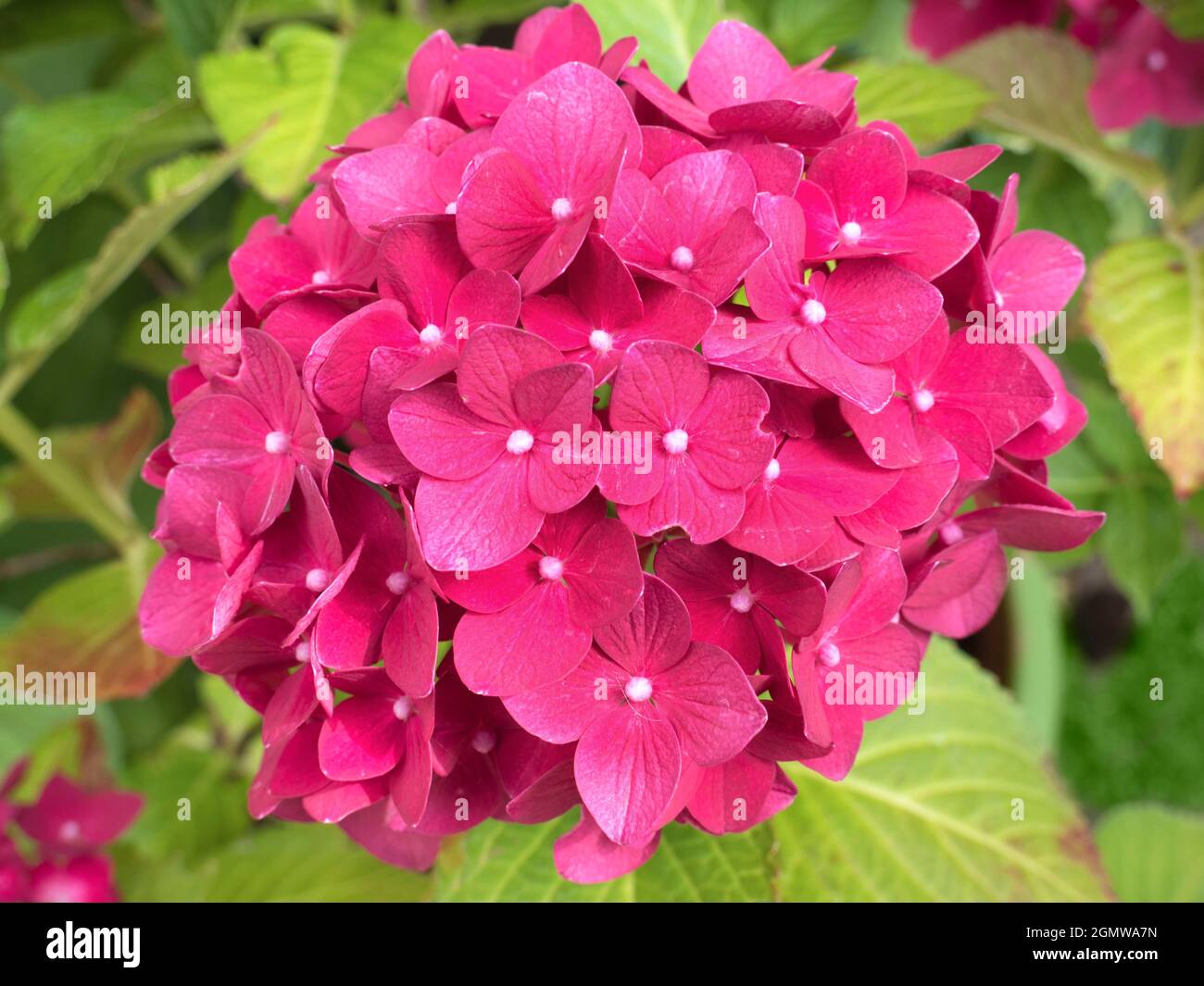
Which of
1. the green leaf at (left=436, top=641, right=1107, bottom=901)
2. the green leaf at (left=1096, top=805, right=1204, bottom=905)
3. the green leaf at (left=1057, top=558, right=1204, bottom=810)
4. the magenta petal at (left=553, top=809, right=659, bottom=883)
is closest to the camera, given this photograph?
the magenta petal at (left=553, top=809, right=659, bottom=883)

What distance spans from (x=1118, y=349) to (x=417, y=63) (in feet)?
1.67

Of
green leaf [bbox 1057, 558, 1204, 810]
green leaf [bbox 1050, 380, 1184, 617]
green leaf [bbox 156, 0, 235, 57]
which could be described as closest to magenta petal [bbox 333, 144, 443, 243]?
green leaf [bbox 156, 0, 235, 57]

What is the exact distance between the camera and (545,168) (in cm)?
43

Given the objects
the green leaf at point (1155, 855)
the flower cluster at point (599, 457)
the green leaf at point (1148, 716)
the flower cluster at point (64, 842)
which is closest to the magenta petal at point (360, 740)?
the flower cluster at point (599, 457)

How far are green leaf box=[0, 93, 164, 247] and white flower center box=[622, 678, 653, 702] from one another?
0.56 meters

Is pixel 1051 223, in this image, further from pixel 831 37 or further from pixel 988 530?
pixel 988 530

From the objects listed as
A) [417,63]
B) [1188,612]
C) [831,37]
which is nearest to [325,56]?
[417,63]

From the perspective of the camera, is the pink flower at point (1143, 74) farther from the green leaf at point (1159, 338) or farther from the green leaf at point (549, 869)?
the green leaf at point (549, 869)

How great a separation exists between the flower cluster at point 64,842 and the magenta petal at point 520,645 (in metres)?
0.51

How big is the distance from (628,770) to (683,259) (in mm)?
208

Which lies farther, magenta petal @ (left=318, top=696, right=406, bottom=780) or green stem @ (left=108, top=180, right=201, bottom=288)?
green stem @ (left=108, top=180, right=201, bottom=288)

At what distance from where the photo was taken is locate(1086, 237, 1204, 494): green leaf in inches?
27.1

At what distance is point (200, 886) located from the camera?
2.80 feet

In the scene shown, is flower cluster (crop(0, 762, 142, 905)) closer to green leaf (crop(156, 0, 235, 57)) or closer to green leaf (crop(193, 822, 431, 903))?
green leaf (crop(193, 822, 431, 903))
